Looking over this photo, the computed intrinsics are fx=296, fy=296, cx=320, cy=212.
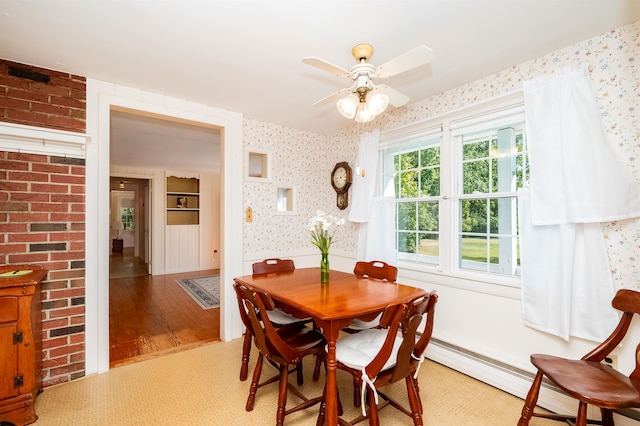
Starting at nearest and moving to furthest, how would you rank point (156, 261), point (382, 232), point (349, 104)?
point (349, 104), point (382, 232), point (156, 261)

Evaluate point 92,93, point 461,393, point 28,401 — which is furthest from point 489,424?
point 92,93

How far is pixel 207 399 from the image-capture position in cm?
212

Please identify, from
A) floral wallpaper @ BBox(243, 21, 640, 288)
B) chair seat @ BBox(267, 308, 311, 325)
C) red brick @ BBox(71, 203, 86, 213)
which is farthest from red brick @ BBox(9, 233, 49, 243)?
chair seat @ BBox(267, 308, 311, 325)

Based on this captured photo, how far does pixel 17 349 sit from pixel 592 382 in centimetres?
325

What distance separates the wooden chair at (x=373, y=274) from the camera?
2.33m

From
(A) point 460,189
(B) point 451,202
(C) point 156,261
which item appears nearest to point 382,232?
(B) point 451,202

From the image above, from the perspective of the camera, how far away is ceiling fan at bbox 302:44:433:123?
159 centimetres

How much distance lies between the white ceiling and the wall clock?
124cm

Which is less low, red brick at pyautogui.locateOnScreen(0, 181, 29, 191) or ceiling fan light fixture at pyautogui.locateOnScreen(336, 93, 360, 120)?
ceiling fan light fixture at pyautogui.locateOnScreen(336, 93, 360, 120)

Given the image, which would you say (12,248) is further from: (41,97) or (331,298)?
(331,298)

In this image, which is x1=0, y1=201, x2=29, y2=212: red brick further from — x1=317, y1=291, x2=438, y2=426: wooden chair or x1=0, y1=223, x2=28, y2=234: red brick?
x1=317, y1=291, x2=438, y2=426: wooden chair

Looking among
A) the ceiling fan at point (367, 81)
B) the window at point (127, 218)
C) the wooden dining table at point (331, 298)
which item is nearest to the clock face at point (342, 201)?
the wooden dining table at point (331, 298)

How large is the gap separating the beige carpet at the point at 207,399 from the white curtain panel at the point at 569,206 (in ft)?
2.28

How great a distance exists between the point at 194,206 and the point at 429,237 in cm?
588
